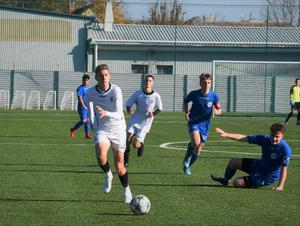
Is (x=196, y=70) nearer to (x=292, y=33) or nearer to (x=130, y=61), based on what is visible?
(x=130, y=61)

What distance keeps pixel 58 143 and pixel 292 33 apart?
33.5 metres

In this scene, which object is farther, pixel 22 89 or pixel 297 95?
pixel 22 89

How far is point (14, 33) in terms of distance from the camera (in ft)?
158

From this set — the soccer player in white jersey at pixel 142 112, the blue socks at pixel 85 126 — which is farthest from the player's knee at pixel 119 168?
the blue socks at pixel 85 126

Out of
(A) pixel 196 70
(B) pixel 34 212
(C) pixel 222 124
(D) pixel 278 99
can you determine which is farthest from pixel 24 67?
(B) pixel 34 212

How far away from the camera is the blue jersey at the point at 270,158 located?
12336 millimetres

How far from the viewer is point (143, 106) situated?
1630cm

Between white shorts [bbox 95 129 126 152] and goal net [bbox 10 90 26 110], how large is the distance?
32.7 metres

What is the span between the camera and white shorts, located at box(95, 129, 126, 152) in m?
11.1

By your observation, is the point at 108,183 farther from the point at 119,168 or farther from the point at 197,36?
the point at 197,36

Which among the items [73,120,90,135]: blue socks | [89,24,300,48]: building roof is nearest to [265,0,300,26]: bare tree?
[89,24,300,48]: building roof

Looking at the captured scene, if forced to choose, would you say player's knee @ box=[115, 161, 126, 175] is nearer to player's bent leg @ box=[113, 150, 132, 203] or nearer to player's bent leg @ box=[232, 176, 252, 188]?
player's bent leg @ box=[113, 150, 132, 203]

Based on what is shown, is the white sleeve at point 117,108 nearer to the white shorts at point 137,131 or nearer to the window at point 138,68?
the white shorts at point 137,131

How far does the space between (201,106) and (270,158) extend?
8.95 feet
